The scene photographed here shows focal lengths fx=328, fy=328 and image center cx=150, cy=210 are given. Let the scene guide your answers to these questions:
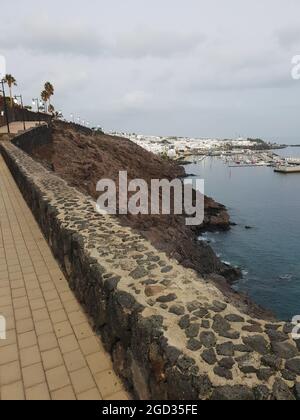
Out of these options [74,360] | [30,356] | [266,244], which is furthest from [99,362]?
[266,244]

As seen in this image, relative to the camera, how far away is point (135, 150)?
5194 cm

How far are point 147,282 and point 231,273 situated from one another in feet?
84.4

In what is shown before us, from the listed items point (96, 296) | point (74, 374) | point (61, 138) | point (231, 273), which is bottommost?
point (231, 273)

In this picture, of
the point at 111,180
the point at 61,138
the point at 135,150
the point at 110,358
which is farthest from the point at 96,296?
the point at 135,150

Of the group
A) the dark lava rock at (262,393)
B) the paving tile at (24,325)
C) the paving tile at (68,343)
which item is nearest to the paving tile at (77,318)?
the paving tile at (68,343)

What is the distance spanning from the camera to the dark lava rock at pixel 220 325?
3.84 meters

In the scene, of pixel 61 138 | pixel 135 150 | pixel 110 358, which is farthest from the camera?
pixel 135 150

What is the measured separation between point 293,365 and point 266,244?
1500 inches

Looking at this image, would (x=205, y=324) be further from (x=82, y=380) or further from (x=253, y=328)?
(x=82, y=380)

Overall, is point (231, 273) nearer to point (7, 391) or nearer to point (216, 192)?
point (7, 391)

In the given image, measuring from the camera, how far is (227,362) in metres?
3.34

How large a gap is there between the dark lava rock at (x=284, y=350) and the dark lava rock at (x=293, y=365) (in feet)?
0.21

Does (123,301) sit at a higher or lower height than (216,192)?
higher
